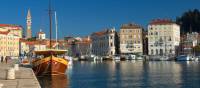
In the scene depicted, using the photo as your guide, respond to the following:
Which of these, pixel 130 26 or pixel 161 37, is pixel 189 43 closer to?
pixel 161 37

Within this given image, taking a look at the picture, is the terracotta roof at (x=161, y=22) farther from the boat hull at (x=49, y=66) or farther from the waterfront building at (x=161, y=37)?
the boat hull at (x=49, y=66)

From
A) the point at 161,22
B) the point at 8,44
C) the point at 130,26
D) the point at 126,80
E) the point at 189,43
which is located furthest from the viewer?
the point at 189,43

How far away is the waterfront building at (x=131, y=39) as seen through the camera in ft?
589

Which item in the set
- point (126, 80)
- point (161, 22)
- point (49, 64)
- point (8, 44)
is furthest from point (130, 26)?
point (126, 80)

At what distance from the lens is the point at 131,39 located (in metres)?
181

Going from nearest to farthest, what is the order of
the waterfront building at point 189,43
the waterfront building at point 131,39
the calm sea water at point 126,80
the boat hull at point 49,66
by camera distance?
the calm sea water at point 126,80, the boat hull at point 49,66, the waterfront building at point 189,43, the waterfront building at point 131,39

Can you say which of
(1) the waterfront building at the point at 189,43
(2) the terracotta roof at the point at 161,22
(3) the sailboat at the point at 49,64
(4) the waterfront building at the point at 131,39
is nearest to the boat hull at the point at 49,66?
(3) the sailboat at the point at 49,64

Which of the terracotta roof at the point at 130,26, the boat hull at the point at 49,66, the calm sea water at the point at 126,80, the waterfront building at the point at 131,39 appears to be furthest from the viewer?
the waterfront building at the point at 131,39

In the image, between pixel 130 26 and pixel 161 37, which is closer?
pixel 161 37

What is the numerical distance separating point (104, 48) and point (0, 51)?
54369 millimetres

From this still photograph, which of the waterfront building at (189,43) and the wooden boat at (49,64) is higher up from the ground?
the waterfront building at (189,43)

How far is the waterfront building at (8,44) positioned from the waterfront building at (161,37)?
49745mm

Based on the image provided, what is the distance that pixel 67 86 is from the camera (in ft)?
123

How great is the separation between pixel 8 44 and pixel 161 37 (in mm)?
56514
